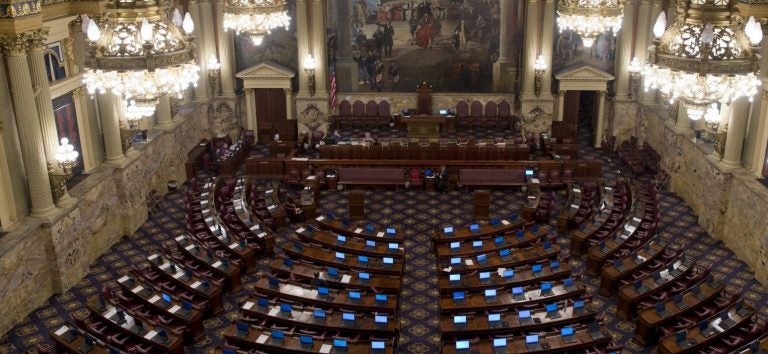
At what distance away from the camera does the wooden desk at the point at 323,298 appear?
47.3 feet

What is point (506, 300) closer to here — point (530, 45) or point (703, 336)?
point (703, 336)

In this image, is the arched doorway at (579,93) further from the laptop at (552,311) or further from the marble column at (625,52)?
the laptop at (552,311)

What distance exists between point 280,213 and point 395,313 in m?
6.53

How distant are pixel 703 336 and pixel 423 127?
1490 cm

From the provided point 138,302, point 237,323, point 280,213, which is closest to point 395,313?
point 237,323

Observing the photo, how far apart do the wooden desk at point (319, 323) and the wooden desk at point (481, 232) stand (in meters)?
4.10

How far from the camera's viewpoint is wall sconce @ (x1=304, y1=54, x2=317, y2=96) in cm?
2667

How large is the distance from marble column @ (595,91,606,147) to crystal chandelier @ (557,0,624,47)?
649 centimetres

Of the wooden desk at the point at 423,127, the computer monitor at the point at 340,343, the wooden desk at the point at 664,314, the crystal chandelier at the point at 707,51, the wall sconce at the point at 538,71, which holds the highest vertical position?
the crystal chandelier at the point at 707,51

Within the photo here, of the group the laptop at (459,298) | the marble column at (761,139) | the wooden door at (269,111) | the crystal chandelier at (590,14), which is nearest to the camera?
the laptop at (459,298)

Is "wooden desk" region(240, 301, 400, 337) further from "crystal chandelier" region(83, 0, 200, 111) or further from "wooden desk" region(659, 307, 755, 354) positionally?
"wooden desk" region(659, 307, 755, 354)

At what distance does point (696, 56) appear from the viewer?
477 inches

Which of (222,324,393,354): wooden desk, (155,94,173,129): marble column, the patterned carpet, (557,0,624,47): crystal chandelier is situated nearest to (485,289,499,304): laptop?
the patterned carpet

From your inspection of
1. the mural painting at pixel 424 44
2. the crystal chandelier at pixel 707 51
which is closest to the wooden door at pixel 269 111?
the mural painting at pixel 424 44
